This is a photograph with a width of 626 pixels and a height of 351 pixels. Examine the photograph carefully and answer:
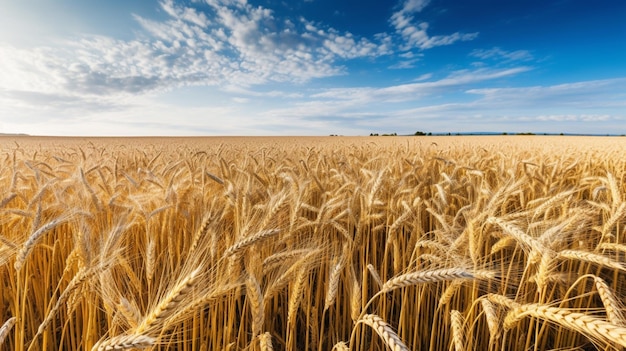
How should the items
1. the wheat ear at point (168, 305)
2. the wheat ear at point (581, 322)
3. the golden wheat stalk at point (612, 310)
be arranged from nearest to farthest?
the wheat ear at point (581, 322) < the wheat ear at point (168, 305) < the golden wheat stalk at point (612, 310)

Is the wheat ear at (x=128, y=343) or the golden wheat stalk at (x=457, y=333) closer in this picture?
the wheat ear at (x=128, y=343)

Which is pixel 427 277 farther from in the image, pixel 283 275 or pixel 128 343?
pixel 128 343

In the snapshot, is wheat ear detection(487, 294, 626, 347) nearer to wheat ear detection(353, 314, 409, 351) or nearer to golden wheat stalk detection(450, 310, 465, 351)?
golden wheat stalk detection(450, 310, 465, 351)

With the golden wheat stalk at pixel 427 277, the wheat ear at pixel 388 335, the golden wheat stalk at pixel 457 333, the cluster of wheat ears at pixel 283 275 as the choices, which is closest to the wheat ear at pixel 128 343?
the cluster of wheat ears at pixel 283 275

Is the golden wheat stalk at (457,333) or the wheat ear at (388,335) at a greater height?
the wheat ear at (388,335)

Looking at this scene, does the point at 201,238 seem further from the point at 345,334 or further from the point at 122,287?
the point at 345,334

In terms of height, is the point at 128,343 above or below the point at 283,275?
above

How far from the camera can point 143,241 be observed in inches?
87.4

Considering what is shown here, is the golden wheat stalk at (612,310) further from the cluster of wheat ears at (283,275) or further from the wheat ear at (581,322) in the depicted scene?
the wheat ear at (581,322)

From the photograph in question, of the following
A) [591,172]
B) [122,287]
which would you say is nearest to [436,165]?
[591,172]

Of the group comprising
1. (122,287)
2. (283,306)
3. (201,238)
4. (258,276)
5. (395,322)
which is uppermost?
(201,238)

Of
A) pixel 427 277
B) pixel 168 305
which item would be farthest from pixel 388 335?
pixel 168 305

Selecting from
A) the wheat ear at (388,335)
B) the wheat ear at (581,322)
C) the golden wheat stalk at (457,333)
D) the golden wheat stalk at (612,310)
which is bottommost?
the golden wheat stalk at (457,333)

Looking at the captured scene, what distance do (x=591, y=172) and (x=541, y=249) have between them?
441cm
